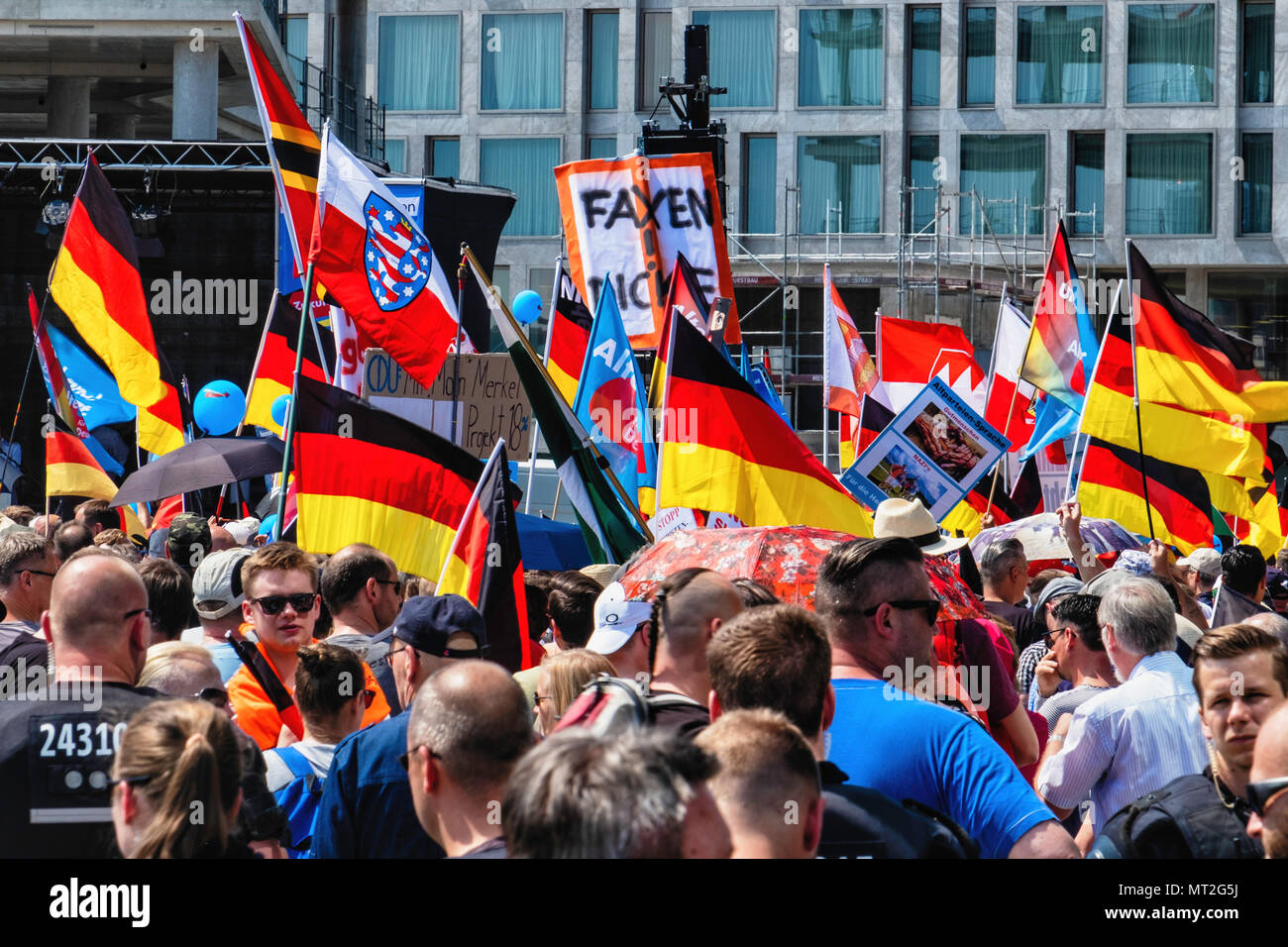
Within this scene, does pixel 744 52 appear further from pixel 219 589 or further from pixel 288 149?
pixel 219 589

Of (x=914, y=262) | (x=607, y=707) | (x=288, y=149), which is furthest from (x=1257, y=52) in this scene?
(x=607, y=707)

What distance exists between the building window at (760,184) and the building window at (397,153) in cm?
871

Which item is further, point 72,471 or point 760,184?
point 760,184

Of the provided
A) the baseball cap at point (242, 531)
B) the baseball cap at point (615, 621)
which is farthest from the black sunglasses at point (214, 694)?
the baseball cap at point (242, 531)

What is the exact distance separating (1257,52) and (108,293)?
115ft

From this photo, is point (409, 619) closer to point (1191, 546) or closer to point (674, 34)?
point (1191, 546)

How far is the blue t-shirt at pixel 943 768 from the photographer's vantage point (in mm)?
3684

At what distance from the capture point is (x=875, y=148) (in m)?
39.8

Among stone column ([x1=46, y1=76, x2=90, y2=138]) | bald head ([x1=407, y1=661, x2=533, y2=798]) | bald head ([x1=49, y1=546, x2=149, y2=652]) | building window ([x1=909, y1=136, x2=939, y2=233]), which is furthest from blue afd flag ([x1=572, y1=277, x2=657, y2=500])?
building window ([x1=909, y1=136, x2=939, y2=233])

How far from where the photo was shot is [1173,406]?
10.7 meters

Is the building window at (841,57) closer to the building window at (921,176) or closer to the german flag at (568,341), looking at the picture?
the building window at (921,176)

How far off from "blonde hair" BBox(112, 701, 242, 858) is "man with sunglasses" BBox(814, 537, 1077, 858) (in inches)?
56.1
